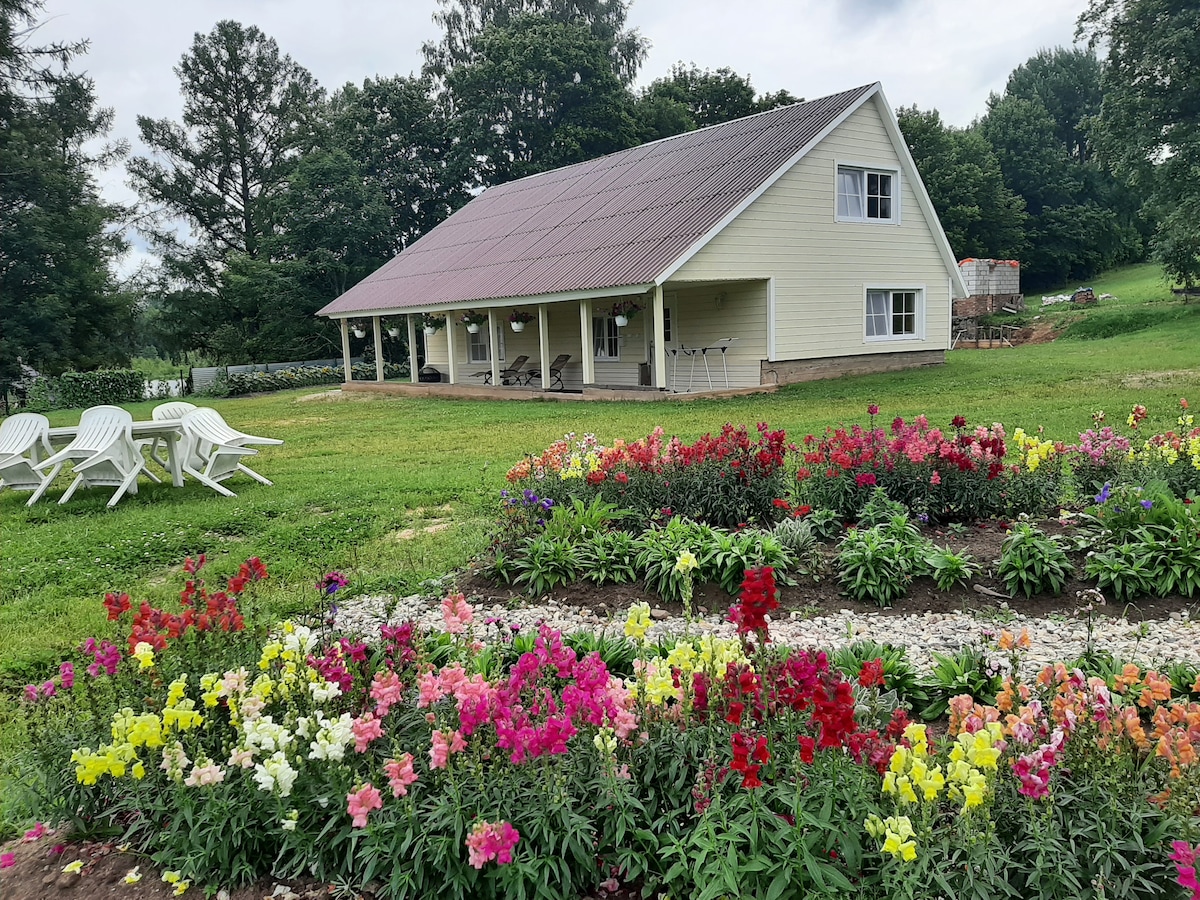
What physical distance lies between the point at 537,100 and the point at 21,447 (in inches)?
1273

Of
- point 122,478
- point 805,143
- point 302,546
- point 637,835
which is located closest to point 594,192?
point 805,143

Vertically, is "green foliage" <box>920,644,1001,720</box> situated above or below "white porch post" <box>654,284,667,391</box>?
below

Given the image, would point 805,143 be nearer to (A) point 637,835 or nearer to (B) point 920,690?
(B) point 920,690

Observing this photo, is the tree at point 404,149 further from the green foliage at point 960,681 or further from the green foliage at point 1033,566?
the green foliage at point 960,681

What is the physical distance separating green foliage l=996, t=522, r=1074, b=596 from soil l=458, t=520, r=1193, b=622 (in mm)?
55

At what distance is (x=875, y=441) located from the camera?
19.8 feet

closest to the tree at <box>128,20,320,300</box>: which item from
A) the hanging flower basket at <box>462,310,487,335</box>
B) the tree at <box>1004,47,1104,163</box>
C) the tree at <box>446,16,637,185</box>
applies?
the tree at <box>446,16,637,185</box>

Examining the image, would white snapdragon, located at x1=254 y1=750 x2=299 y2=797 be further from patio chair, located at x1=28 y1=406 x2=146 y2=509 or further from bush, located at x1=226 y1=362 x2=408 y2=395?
bush, located at x1=226 y1=362 x2=408 y2=395

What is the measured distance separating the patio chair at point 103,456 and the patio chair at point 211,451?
0.52 metres

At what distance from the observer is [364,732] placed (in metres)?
2.43

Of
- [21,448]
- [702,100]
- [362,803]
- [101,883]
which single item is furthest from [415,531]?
[702,100]

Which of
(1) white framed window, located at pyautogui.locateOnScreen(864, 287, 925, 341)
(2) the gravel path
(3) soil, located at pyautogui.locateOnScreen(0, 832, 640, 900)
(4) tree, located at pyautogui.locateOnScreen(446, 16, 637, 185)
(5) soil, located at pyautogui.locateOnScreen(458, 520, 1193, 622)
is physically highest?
(4) tree, located at pyautogui.locateOnScreen(446, 16, 637, 185)

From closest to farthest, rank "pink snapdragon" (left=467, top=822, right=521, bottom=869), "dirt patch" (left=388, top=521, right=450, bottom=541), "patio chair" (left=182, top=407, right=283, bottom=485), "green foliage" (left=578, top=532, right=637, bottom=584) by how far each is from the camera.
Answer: "pink snapdragon" (left=467, top=822, right=521, bottom=869), "green foliage" (left=578, top=532, right=637, bottom=584), "dirt patch" (left=388, top=521, right=450, bottom=541), "patio chair" (left=182, top=407, right=283, bottom=485)

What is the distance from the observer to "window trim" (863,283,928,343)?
19203 millimetres
